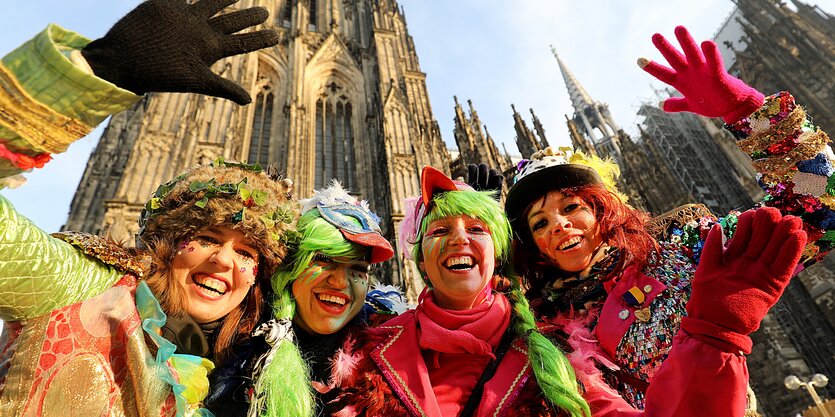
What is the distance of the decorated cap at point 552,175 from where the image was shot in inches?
83.0

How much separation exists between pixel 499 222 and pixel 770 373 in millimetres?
Result: 16020

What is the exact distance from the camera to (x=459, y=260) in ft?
6.01

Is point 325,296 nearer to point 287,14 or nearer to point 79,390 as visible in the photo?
point 79,390

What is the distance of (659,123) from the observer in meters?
25.4

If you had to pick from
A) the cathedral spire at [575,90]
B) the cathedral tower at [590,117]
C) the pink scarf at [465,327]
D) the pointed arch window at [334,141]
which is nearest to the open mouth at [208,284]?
the pink scarf at [465,327]

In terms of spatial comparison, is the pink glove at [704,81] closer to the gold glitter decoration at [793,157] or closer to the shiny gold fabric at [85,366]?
the gold glitter decoration at [793,157]

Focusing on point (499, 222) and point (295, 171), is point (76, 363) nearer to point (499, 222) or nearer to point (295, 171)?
point (499, 222)

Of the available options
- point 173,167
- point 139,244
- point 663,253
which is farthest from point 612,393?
point 173,167

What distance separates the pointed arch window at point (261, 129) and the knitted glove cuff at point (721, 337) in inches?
551

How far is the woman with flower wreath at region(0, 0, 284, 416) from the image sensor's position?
116cm

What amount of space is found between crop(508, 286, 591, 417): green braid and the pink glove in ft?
3.77

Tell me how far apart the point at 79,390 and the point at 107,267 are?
0.42 m

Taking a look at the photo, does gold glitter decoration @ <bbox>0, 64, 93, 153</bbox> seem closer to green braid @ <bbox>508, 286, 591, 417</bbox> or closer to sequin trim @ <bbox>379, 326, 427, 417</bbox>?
sequin trim @ <bbox>379, 326, 427, 417</bbox>

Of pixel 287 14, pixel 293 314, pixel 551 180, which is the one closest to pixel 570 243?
pixel 551 180
